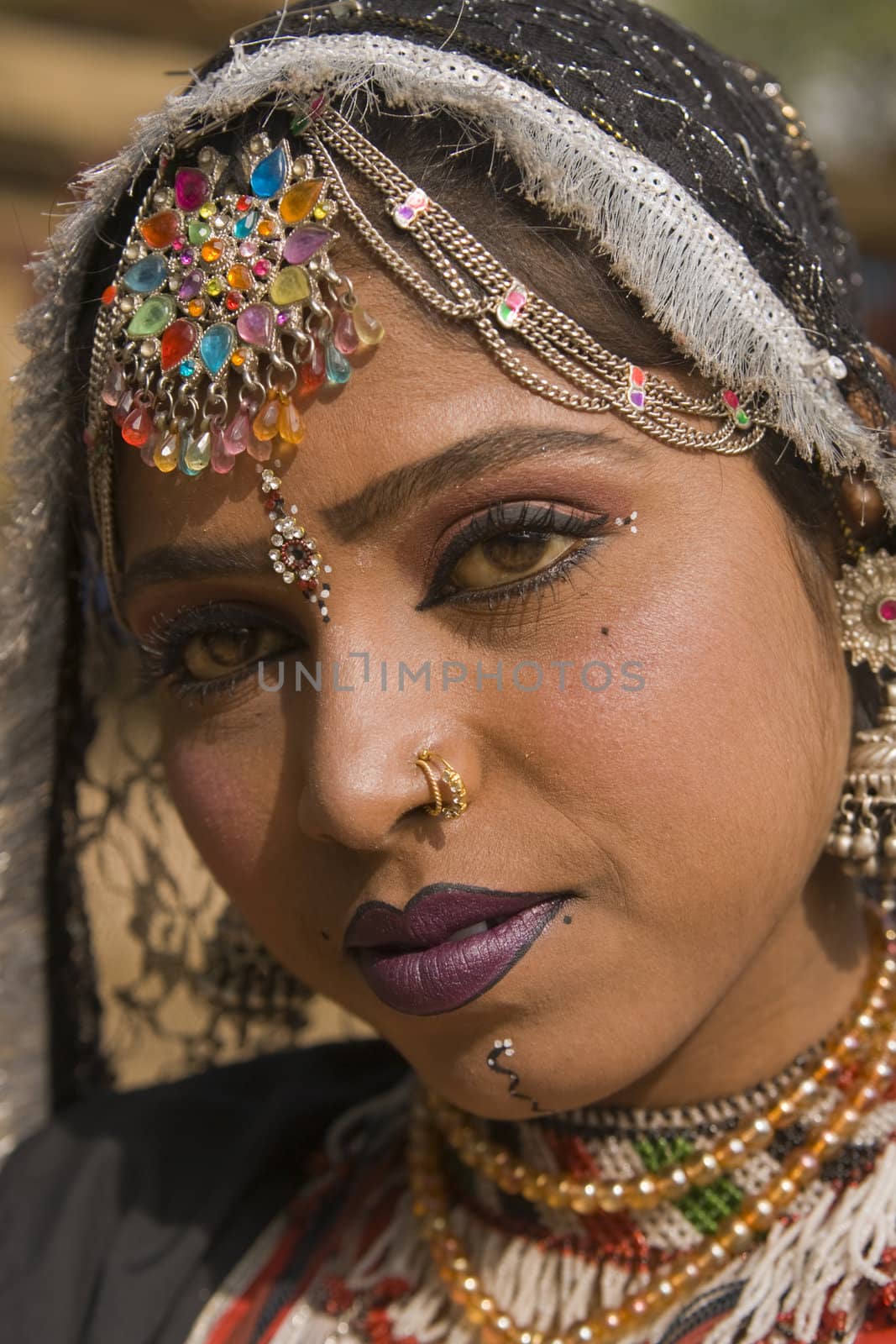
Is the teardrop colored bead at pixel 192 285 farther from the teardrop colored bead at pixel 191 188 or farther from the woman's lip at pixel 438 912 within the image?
the woman's lip at pixel 438 912

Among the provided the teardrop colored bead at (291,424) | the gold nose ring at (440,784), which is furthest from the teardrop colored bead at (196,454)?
the gold nose ring at (440,784)

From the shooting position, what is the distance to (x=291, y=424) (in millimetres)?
1403

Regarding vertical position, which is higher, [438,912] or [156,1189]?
[438,912]

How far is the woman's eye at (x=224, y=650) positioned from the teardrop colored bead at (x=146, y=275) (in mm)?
447

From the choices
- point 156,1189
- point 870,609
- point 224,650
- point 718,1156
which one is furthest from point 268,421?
point 156,1189

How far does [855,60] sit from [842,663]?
1203cm

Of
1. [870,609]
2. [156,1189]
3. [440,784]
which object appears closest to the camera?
[440,784]

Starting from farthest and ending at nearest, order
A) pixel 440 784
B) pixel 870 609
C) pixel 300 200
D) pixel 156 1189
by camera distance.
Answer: pixel 156 1189 < pixel 870 609 < pixel 300 200 < pixel 440 784

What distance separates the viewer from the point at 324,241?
1421mm

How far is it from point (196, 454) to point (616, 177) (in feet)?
1.89

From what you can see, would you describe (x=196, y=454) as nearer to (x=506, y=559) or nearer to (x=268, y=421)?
(x=268, y=421)

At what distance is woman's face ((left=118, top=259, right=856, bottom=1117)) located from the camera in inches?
53.4

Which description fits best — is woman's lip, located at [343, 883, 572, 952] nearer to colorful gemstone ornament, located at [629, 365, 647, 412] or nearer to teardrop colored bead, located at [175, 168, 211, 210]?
colorful gemstone ornament, located at [629, 365, 647, 412]

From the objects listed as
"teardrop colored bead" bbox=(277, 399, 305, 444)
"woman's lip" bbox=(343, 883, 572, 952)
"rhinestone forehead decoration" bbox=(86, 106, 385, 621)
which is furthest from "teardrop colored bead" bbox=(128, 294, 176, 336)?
"woman's lip" bbox=(343, 883, 572, 952)
